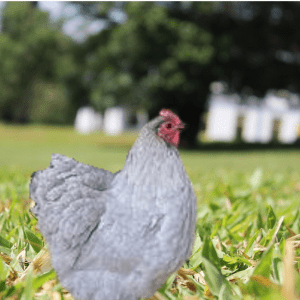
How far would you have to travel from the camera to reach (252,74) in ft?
57.3

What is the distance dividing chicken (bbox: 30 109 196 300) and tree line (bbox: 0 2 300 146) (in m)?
12.9

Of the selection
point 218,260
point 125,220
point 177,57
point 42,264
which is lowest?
point 42,264

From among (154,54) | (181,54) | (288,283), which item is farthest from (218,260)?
(154,54)

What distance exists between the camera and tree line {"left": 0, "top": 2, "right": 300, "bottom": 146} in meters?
14.2

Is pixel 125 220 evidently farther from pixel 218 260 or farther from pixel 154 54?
pixel 154 54

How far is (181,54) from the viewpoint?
14.0 metres

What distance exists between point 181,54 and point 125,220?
43.5 feet

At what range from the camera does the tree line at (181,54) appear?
46.5 feet

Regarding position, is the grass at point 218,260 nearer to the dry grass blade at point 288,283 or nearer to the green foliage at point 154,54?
the dry grass blade at point 288,283

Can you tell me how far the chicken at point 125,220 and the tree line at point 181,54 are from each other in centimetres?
1292

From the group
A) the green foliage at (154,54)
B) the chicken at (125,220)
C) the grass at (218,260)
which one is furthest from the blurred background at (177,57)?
the chicken at (125,220)

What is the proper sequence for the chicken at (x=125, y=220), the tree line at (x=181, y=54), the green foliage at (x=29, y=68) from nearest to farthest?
the chicken at (x=125, y=220), the tree line at (x=181, y=54), the green foliage at (x=29, y=68)

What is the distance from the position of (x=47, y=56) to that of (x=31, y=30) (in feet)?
10.7

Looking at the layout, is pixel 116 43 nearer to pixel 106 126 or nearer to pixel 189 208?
pixel 189 208
